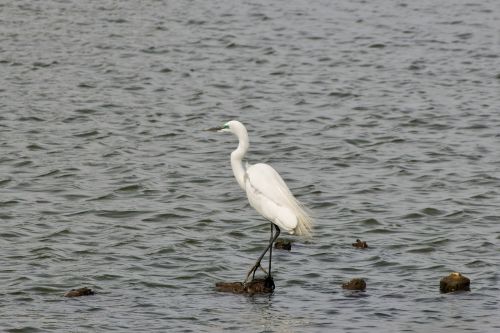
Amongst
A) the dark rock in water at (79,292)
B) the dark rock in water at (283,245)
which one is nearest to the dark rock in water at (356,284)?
the dark rock in water at (283,245)

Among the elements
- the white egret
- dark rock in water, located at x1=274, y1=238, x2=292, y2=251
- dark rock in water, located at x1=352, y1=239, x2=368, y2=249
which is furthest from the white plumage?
dark rock in water, located at x1=352, y1=239, x2=368, y2=249

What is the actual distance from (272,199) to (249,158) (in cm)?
642

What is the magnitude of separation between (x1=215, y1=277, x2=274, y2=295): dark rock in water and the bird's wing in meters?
0.56

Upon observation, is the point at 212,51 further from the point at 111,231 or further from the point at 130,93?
the point at 111,231

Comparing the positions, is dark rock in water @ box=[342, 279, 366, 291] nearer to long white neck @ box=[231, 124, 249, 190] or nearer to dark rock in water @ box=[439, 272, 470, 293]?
dark rock in water @ box=[439, 272, 470, 293]

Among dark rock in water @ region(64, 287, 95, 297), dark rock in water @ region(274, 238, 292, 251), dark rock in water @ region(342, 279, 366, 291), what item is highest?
dark rock in water @ region(64, 287, 95, 297)

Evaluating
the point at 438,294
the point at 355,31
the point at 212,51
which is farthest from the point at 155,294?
the point at 355,31

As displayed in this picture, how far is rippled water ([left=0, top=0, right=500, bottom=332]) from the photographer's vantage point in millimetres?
11312

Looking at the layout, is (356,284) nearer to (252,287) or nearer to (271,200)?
Result: (252,287)

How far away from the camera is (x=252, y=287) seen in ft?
Answer: 37.5

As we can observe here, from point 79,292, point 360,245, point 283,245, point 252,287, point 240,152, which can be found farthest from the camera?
point 360,245

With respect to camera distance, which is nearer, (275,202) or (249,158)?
(275,202)

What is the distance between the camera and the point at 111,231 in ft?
45.7

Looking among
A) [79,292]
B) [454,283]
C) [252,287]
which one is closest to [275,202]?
[252,287]
